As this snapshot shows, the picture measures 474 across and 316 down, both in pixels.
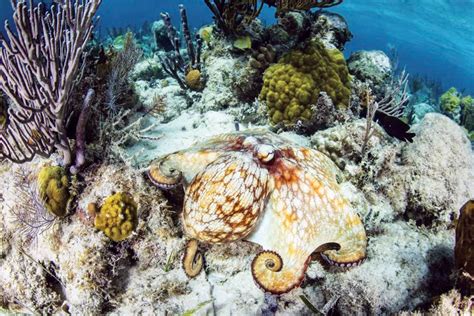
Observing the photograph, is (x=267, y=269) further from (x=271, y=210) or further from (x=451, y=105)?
(x=451, y=105)

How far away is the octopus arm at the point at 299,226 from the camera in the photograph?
2.69m

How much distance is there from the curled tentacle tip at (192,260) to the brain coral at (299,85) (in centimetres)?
253

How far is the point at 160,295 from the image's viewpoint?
314 cm

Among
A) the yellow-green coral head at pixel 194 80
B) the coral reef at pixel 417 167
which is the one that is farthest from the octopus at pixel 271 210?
the yellow-green coral head at pixel 194 80

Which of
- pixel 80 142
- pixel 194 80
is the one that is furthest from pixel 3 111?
pixel 194 80

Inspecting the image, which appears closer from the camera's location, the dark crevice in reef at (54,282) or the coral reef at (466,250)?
the coral reef at (466,250)

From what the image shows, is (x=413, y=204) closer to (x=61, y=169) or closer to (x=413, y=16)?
(x=61, y=169)

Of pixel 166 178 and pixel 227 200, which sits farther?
pixel 166 178

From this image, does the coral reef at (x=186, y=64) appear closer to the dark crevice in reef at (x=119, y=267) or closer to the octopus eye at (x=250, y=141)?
the octopus eye at (x=250, y=141)

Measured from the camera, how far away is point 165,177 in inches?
122

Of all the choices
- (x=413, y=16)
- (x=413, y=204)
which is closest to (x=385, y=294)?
(x=413, y=204)

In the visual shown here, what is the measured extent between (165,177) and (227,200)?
743 mm

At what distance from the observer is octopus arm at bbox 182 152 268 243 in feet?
8.94

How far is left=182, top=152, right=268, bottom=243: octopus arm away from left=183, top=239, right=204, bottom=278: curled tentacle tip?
1.30ft
